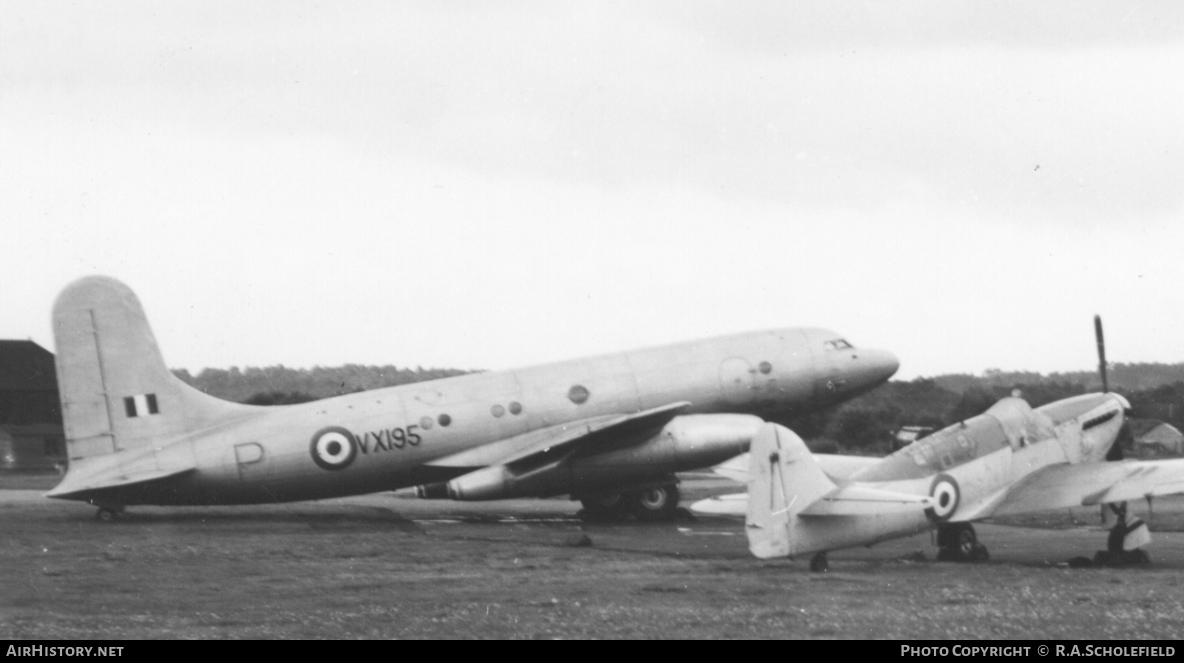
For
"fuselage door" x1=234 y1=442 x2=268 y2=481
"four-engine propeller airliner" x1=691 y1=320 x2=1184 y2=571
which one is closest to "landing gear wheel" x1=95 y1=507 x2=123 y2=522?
"fuselage door" x1=234 y1=442 x2=268 y2=481

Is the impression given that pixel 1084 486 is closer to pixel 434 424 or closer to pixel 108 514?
pixel 434 424

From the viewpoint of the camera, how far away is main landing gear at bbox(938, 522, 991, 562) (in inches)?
733

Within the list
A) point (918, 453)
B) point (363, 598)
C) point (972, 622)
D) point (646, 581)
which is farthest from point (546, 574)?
point (972, 622)

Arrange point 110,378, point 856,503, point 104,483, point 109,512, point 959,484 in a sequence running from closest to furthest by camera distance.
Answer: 1. point 856,503
2. point 959,484
3. point 104,483
4. point 110,378
5. point 109,512

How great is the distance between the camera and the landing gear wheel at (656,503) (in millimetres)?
26922

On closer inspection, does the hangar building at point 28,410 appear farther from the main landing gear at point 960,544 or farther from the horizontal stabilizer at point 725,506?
the main landing gear at point 960,544

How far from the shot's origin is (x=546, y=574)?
687 inches

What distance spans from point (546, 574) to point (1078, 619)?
6.67 m

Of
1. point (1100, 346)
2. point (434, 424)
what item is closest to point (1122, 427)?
point (1100, 346)

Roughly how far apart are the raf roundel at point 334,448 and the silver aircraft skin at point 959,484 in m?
8.19

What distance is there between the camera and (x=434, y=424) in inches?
1029

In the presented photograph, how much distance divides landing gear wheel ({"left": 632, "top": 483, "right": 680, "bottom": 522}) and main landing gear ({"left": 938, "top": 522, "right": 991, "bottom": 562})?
8.69 meters

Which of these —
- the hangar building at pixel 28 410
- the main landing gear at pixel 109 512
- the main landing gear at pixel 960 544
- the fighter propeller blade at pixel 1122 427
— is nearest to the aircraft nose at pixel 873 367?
the fighter propeller blade at pixel 1122 427

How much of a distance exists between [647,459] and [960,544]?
830cm
